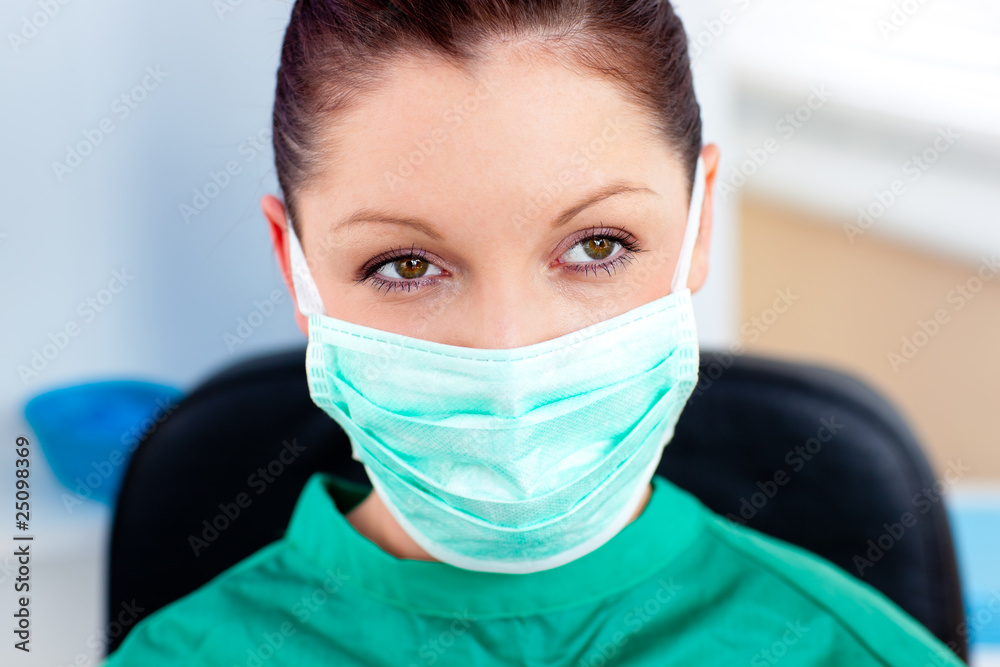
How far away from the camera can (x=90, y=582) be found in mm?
1523

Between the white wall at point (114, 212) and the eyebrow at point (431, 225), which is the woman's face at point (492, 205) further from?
the white wall at point (114, 212)

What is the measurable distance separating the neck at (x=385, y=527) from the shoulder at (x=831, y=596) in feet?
0.39

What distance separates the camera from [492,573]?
91cm

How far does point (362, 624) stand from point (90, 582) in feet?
2.67

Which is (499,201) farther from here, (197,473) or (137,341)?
(137,341)

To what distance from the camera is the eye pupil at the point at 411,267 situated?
0.85 m

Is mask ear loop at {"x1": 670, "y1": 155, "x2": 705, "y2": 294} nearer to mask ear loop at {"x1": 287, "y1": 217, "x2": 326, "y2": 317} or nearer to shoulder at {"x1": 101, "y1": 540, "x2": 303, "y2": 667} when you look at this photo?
mask ear loop at {"x1": 287, "y1": 217, "x2": 326, "y2": 317}

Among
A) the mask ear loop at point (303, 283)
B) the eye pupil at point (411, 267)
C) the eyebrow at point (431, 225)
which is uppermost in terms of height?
the eyebrow at point (431, 225)

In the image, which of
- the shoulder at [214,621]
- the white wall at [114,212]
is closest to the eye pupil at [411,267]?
the shoulder at [214,621]

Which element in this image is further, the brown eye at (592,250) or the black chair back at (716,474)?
the black chair back at (716,474)

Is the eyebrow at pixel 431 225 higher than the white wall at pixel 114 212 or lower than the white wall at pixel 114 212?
higher

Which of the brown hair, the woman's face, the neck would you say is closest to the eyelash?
the woman's face

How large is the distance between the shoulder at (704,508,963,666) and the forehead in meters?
0.46

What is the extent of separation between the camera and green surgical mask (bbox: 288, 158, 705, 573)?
0.80m
